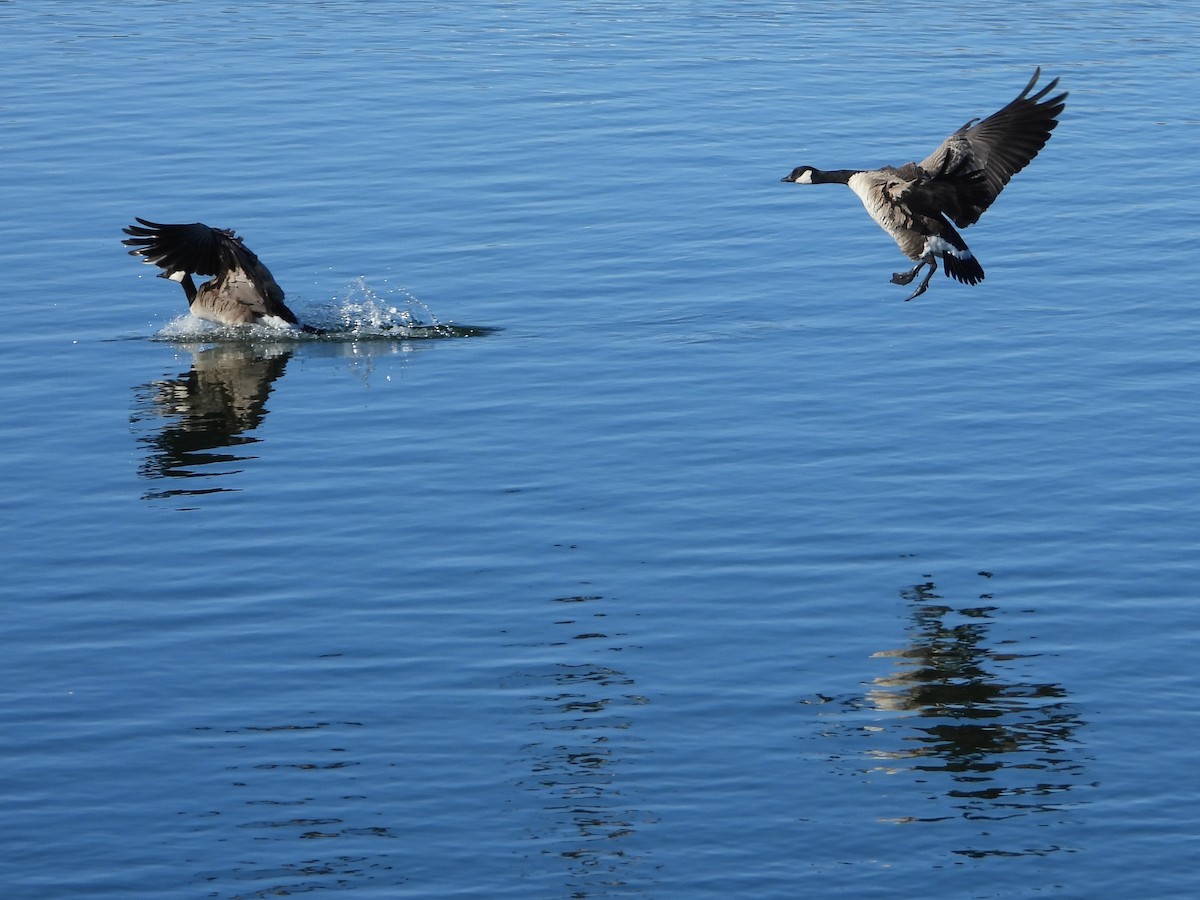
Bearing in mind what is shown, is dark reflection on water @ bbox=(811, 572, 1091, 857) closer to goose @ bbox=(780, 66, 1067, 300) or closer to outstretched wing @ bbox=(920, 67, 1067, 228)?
goose @ bbox=(780, 66, 1067, 300)

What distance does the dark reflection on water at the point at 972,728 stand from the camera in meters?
9.34

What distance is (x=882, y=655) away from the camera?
10953mm

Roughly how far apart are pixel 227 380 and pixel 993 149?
6675mm

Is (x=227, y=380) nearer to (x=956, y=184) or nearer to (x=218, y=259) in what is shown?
(x=218, y=259)

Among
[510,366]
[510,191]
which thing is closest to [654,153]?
[510,191]

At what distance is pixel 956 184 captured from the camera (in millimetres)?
14750

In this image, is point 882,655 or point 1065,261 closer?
point 882,655

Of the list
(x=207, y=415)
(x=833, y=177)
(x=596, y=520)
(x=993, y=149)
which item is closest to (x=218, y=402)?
(x=207, y=415)

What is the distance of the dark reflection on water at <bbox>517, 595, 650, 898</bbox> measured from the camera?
8.79 meters

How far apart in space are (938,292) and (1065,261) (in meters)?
1.32

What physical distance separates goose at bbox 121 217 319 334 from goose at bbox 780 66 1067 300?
17.7 ft

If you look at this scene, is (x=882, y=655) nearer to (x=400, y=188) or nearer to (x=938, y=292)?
(x=938, y=292)

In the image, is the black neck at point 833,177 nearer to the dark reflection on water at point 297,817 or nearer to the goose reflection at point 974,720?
the goose reflection at point 974,720

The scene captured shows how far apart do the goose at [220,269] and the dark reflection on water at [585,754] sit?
6392 mm
